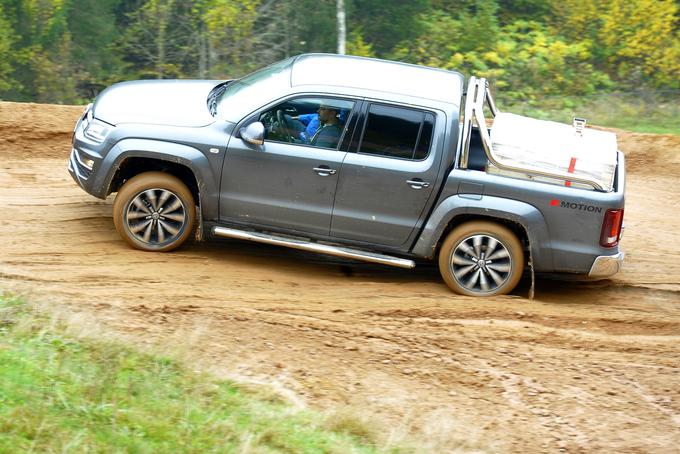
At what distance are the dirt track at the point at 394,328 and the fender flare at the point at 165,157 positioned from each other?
2.43 feet

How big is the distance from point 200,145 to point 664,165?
24.1 feet

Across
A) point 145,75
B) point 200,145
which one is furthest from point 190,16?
point 200,145

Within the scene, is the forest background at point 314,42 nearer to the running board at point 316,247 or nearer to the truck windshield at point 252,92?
the truck windshield at point 252,92

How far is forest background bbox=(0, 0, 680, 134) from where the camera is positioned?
A: 20641 mm

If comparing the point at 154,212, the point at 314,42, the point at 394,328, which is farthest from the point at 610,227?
the point at 314,42

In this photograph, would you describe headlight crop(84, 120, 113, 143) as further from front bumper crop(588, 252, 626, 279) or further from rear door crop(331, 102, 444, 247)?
front bumper crop(588, 252, 626, 279)

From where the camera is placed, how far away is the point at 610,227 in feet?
26.1

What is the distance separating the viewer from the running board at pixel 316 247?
8.14 meters

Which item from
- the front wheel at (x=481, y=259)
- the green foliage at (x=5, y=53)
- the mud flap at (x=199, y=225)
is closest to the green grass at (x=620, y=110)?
the front wheel at (x=481, y=259)

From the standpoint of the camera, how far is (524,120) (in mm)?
8781

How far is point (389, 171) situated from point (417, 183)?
0.27 metres

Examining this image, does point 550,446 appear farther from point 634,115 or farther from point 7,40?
point 7,40

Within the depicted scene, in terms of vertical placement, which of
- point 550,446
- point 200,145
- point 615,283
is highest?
point 200,145

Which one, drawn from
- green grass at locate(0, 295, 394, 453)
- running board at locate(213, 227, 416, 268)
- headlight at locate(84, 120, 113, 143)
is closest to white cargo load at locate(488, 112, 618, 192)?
running board at locate(213, 227, 416, 268)
